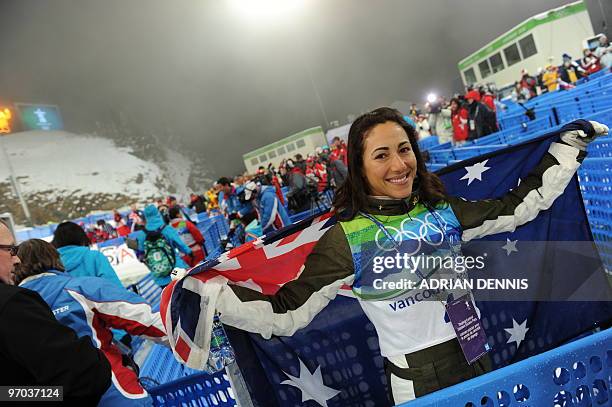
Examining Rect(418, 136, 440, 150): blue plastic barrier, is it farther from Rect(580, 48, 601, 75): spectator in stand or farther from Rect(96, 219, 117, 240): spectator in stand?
Rect(96, 219, 117, 240): spectator in stand

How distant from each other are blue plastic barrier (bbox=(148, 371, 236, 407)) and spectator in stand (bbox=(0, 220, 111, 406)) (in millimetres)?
546

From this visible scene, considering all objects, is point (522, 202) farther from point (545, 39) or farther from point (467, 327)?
point (545, 39)

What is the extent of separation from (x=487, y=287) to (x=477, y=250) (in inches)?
8.0

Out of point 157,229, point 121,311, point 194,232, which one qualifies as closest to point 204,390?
point 121,311

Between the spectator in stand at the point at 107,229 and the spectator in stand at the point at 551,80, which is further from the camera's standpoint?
the spectator in stand at the point at 107,229

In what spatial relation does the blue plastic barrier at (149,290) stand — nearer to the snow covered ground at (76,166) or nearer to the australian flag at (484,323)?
the australian flag at (484,323)

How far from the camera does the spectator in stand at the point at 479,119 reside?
24.7 feet

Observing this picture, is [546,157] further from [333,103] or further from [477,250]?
[333,103]

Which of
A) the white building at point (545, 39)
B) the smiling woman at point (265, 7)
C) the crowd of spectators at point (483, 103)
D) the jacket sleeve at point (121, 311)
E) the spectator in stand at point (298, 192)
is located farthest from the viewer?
the smiling woman at point (265, 7)

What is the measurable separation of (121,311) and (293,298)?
1.05m

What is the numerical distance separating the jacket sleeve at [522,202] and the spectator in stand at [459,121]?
6750mm

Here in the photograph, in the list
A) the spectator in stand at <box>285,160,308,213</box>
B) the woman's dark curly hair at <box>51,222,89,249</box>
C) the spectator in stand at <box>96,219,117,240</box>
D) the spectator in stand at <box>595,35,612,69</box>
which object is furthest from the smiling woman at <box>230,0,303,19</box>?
the woman's dark curly hair at <box>51,222,89,249</box>

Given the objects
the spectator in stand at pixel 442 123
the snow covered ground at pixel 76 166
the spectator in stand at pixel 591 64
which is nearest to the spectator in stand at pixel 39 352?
the spectator in stand at pixel 442 123

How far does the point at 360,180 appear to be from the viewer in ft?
5.24
